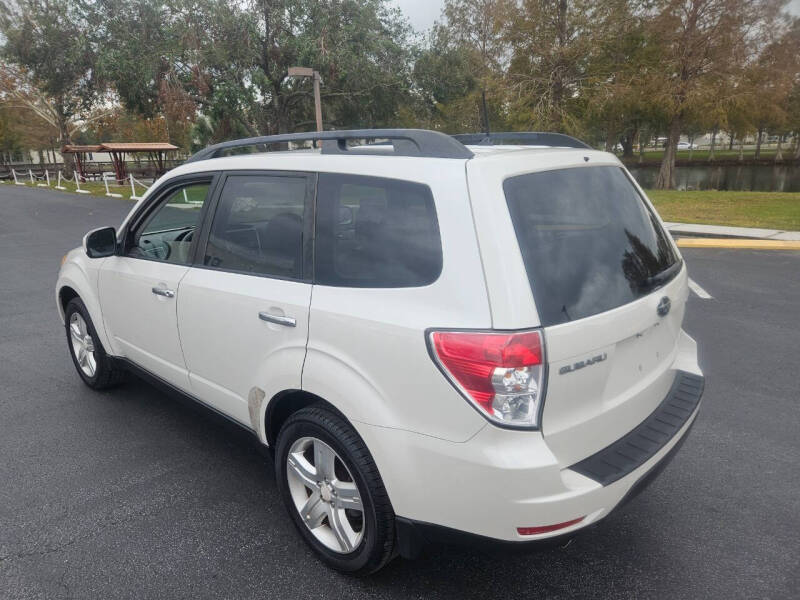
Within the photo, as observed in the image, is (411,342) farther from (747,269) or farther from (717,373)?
(747,269)

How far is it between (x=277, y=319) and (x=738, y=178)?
47.7 m

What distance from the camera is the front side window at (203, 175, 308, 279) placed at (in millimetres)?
2588

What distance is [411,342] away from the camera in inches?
78.2

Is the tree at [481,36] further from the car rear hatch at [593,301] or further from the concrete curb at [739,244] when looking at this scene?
the car rear hatch at [593,301]

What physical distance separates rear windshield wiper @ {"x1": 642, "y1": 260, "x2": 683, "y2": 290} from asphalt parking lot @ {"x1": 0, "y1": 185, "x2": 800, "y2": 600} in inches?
36.7

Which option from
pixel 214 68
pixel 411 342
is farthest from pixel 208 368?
pixel 214 68

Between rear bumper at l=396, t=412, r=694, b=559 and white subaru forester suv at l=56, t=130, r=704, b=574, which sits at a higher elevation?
white subaru forester suv at l=56, t=130, r=704, b=574

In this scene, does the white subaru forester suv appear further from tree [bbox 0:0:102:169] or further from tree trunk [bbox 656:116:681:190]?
tree trunk [bbox 656:116:681:190]

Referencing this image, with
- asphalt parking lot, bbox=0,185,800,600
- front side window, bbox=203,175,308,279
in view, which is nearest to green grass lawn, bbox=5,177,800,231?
asphalt parking lot, bbox=0,185,800,600

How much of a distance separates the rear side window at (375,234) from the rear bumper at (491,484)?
59 centimetres

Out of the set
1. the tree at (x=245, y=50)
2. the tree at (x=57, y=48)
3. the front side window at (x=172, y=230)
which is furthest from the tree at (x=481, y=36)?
the front side window at (x=172, y=230)

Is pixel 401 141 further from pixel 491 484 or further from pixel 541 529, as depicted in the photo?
pixel 541 529

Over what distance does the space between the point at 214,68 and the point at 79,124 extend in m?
32.1

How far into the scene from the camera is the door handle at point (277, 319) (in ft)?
7.90
